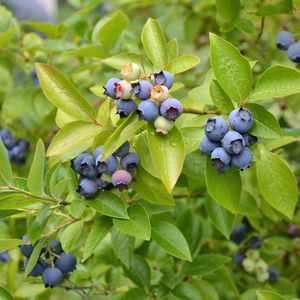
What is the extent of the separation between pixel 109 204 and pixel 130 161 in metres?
0.13

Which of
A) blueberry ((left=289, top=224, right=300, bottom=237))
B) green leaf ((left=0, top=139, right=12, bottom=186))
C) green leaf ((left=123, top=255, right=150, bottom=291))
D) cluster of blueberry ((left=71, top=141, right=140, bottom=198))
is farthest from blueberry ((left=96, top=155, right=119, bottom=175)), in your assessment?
blueberry ((left=289, top=224, right=300, bottom=237))

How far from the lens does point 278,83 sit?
0.67m

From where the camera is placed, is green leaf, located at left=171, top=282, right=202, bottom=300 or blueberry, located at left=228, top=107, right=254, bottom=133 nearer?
blueberry, located at left=228, top=107, right=254, bottom=133

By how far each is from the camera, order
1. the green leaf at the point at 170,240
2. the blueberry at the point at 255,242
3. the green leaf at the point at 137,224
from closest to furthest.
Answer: the green leaf at the point at 137,224 < the green leaf at the point at 170,240 < the blueberry at the point at 255,242

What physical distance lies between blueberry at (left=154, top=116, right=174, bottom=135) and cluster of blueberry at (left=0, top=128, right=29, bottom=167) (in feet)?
3.66

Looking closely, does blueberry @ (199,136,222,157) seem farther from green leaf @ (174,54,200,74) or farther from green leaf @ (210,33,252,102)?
green leaf @ (174,54,200,74)

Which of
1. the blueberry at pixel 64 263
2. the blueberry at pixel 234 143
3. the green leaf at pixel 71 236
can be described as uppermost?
the blueberry at pixel 234 143

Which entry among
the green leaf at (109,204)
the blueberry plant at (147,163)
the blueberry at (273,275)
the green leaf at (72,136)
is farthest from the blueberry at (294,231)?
the green leaf at (72,136)

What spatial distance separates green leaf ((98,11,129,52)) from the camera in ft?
3.68

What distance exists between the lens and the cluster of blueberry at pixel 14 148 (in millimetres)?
1520

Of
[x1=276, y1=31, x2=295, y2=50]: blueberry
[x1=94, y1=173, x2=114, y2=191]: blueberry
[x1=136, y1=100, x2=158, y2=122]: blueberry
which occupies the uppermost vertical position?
[x1=136, y1=100, x2=158, y2=122]: blueberry

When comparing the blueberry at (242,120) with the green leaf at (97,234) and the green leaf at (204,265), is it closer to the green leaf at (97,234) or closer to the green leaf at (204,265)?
the green leaf at (97,234)

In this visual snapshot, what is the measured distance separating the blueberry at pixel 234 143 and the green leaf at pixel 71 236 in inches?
18.3

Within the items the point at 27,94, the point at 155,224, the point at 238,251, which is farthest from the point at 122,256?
the point at 27,94
